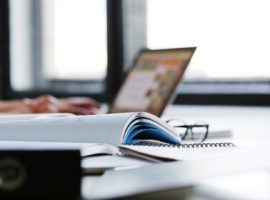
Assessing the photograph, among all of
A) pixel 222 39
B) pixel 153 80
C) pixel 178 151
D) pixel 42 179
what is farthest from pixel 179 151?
pixel 222 39

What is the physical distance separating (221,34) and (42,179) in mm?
1333

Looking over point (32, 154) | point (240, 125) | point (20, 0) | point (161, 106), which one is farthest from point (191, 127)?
point (20, 0)

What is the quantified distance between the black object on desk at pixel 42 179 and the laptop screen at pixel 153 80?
650 mm

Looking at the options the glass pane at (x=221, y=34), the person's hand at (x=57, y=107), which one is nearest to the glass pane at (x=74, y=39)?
the glass pane at (x=221, y=34)

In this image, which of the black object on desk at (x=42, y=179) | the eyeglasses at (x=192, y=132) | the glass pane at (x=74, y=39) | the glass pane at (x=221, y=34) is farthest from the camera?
the glass pane at (x=74, y=39)

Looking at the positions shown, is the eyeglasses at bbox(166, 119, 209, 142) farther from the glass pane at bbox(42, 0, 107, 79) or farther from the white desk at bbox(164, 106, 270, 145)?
the glass pane at bbox(42, 0, 107, 79)

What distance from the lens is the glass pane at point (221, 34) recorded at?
162 centimetres

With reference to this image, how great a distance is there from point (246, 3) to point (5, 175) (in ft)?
4.45

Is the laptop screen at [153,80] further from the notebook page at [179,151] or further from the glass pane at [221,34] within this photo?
the notebook page at [179,151]

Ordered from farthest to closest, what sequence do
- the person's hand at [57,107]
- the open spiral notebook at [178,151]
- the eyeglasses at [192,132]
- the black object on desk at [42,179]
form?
the person's hand at [57,107] → the eyeglasses at [192,132] → the open spiral notebook at [178,151] → the black object on desk at [42,179]

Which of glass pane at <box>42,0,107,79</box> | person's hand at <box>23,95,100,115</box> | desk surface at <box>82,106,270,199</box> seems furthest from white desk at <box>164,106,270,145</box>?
glass pane at <box>42,0,107,79</box>

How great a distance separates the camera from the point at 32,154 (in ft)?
1.47

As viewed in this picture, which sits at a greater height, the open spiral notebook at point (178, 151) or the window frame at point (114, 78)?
the open spiral notebook at point (178, 151)

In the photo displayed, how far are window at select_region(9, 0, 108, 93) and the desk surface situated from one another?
490mm
